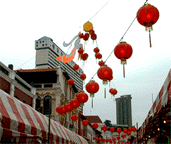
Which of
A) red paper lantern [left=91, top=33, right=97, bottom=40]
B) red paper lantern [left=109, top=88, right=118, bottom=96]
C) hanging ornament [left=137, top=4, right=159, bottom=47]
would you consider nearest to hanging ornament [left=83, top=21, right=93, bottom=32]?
red paper lantern [left=91, top=33, right=97, bottom=40]

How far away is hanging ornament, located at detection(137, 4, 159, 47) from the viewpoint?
22.6 feet

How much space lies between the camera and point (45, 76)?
33.5 m

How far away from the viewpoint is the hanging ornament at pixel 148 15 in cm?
689

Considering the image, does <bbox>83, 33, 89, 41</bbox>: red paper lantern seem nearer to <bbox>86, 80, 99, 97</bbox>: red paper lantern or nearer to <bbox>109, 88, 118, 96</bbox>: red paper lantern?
<bbox>109, 88, 118, 96</bbox>: red paper lantern

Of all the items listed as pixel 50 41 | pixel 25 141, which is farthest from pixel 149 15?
pixel 50 41

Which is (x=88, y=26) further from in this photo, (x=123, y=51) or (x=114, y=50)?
(x=123, y=51)

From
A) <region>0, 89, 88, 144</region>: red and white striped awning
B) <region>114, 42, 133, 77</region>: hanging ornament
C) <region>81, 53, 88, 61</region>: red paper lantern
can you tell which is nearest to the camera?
<region>0, 89, 88, 144</region>: red and white striped awning

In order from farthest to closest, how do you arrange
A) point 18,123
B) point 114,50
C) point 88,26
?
1. point 88,26
2. point 18,123
3. point 114,50

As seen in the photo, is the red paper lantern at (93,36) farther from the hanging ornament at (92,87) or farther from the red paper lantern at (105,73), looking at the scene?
the red paper lantern at (105,73)

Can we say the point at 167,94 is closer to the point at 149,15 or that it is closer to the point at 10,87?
the point at 149,15

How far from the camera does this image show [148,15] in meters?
6.90

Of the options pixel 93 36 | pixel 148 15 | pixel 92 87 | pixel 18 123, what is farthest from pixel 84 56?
pixel 148 15

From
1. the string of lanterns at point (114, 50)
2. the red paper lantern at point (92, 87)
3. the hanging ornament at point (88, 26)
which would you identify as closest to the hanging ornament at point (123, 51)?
the string of lanterns at point (114, 50)

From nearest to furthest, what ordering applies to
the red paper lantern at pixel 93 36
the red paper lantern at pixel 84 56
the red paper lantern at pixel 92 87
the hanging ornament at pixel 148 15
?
the hanging ornament at pixel 148 15
the red paper lantern at pixel 92 87
the red paper lantern at pixel 93 36
the red paper lantern at pixel 84 56
